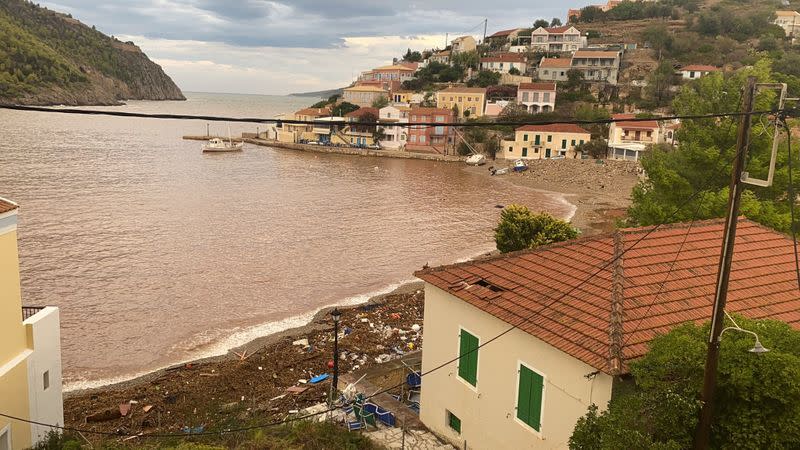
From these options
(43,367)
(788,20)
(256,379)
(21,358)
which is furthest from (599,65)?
(21,358)

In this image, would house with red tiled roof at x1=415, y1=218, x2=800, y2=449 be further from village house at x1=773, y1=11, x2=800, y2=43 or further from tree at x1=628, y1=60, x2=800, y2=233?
village house at x1=773, y1=11, x2=800, y2=43

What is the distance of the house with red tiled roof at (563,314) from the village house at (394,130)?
6721cm

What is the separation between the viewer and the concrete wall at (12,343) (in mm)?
9167

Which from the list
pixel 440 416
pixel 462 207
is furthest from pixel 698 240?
pixel 462 207

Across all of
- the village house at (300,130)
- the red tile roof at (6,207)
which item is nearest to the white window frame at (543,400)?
the red tile roof at (6,207)

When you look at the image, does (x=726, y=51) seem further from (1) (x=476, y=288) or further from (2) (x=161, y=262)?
(1) (x=476, y=288)

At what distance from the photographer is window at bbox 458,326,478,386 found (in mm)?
9922

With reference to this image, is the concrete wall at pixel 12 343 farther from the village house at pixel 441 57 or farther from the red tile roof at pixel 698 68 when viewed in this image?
the village house at pixel 441 57

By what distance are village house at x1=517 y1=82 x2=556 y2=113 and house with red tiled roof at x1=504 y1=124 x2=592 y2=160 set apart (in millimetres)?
14252

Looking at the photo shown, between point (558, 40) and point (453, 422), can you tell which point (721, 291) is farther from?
point (558, 40)

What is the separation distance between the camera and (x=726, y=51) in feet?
325

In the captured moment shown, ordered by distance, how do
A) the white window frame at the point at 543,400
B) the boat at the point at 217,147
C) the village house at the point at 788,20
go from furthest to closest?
the village house at the point at 788,20
the boat at the point at 217,147
the white window frame at the point at 543,400

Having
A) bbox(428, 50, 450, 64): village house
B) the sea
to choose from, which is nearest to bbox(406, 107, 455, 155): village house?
the sea

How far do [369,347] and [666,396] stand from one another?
45.1 ft
